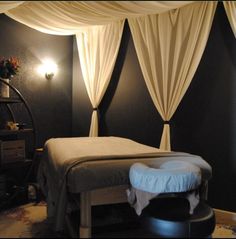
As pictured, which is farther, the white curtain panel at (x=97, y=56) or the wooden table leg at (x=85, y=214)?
the white curtain panel at (x=97, y=56)

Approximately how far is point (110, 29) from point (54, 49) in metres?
0.93

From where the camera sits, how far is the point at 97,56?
3.95 meters

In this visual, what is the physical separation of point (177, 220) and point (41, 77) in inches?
116

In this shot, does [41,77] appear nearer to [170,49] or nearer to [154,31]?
[154,31]

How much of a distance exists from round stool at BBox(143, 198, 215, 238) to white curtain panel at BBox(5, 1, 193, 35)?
155cm

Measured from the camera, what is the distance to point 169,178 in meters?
1.82

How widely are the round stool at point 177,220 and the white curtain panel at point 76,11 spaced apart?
5.07 feet

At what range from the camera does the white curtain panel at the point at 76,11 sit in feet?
7.84

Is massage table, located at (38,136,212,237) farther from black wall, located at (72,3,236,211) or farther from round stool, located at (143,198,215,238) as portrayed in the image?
black wall, located at (72,3,236,211)

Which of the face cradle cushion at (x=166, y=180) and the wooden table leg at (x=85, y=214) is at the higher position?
the face cradle cushion at (x=166, y=180)

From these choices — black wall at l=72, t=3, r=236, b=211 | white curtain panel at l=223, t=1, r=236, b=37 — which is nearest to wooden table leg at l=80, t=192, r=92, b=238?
black wall at l=72, t=3, r=236, b=211

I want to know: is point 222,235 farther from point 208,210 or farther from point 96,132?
point 96,132

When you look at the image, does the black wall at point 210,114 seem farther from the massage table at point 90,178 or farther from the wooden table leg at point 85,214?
the wooden table leg at point 85,214

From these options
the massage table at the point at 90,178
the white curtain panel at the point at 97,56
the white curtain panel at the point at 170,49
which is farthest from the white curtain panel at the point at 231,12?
the massage table at the point at 90,178
